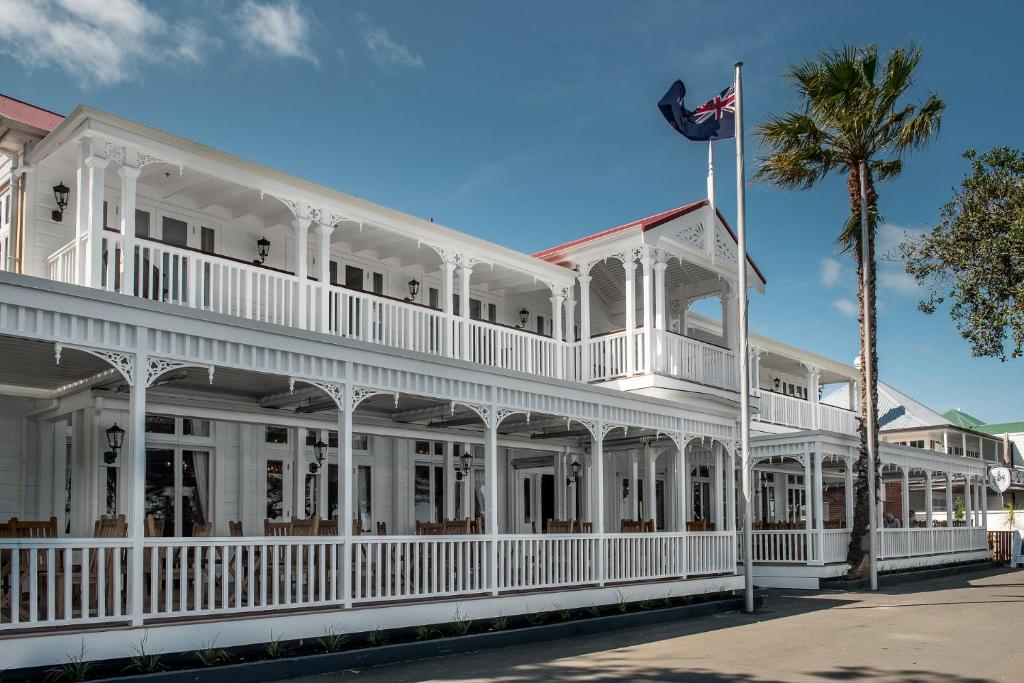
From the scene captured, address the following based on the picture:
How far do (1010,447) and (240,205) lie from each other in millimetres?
46241

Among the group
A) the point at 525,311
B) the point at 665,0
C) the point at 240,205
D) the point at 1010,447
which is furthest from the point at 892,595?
the point at 1010,447

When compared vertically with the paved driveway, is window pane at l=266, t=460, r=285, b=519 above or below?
above

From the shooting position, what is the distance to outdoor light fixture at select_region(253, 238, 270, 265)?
57.2 ft

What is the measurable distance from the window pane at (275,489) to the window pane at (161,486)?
178 cm

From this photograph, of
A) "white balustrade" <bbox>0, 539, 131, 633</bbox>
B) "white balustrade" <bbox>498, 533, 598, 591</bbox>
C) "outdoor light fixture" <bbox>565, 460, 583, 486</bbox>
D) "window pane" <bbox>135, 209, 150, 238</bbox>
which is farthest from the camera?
"outdoor light fixture" <bbox>565, 460, 583, 486</bbox>

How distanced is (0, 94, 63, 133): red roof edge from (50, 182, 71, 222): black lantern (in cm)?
91

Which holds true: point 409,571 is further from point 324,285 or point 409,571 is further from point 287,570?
point 324,285

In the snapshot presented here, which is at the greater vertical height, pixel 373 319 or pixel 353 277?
pixel 353 277

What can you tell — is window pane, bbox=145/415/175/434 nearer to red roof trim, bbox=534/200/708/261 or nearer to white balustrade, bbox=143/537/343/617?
white balustrade, bbox=143/537/343/617

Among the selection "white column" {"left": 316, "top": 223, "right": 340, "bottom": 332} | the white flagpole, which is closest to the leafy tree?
the white flagpole

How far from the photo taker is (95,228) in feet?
42.4

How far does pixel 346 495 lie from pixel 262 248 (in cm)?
634

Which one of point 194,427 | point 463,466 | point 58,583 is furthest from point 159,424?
point 463,466

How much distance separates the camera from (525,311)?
23.2 metres
